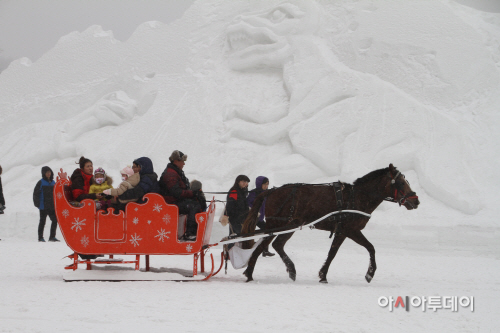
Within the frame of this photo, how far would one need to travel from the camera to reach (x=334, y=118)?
10883mm

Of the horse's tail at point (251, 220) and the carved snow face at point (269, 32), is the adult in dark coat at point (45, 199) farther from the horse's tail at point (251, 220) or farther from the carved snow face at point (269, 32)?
the carved snow face at point (269, 32)

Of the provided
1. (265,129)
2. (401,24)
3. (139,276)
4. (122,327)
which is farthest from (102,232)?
(401,24)

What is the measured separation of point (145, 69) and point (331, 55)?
16.4ft

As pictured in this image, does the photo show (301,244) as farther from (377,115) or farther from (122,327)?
(122,327)

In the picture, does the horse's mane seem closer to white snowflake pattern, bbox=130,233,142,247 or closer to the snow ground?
the snow ground

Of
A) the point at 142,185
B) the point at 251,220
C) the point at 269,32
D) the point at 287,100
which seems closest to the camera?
the point at 142,185

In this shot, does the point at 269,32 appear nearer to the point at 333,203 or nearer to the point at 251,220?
the point at 333,203

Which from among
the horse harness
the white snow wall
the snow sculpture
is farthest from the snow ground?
the white snow wall

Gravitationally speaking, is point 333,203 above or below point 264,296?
above

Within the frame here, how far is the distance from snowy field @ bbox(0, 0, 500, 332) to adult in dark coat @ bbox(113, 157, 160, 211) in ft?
2.96

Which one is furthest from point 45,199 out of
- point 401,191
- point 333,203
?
point 401,191

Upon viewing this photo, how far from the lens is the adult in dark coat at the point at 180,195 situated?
5574 mm

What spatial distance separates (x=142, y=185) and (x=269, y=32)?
797 cm

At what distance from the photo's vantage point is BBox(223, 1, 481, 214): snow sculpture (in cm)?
981
